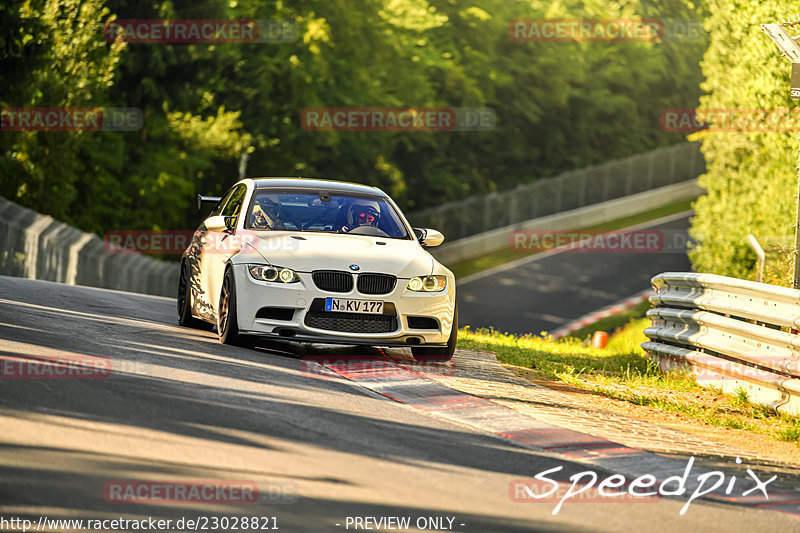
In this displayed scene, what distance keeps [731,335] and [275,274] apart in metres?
4.35

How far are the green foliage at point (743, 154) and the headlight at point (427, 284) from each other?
14734 millimetres

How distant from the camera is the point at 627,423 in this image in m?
9.32

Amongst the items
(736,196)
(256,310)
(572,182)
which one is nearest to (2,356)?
(256,310)

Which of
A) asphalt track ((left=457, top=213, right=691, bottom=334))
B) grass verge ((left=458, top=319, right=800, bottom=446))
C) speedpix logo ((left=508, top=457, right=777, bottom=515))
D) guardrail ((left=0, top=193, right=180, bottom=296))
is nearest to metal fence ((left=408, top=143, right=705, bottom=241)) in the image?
asphalt track ((left=457, top=213, right=691, bottom=334))

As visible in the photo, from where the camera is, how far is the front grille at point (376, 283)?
35.8 ft

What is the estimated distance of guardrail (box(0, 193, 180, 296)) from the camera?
21.1 m

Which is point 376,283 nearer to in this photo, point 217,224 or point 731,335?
point 217,224

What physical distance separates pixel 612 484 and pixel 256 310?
4679mm

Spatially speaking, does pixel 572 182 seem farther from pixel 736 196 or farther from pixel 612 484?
pixel 612 484

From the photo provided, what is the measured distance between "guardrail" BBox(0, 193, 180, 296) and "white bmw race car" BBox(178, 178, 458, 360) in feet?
32.2

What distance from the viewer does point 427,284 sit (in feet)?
36.8

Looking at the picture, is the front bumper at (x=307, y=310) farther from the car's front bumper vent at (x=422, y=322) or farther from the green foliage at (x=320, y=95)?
the green foliage at (x=320, y=95)

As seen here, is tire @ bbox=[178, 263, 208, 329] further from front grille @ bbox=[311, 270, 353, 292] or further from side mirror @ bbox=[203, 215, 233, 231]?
front grille @ bbox=[311, 270, 353, 292]

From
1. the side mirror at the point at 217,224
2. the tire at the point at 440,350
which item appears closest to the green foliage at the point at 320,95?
the side mirror at the point at 217,224
